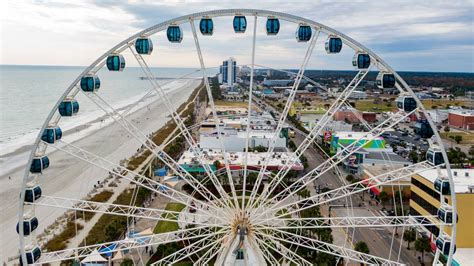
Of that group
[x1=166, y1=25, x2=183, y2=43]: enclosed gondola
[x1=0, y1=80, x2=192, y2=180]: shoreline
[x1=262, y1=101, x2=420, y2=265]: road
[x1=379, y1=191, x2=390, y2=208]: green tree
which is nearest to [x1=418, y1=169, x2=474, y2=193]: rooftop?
[x1=262, y1=101, x2=420, y2=265]: road

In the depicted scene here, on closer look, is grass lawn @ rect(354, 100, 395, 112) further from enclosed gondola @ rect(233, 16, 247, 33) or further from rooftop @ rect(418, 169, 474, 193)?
enclosed gondola @ rect(233, 16, 247, 33)

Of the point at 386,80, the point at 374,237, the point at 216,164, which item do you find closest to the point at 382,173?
the point at 374,237

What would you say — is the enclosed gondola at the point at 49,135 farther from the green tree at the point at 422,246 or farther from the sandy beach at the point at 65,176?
the green tree at the point at 422,246

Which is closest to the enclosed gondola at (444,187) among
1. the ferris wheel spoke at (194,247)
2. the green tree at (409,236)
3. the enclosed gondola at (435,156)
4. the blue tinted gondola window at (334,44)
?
the enclosed gondola at (435,156)

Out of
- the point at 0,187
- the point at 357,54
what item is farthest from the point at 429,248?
the point at 0,187

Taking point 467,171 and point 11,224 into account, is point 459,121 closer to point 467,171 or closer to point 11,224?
point 467,171

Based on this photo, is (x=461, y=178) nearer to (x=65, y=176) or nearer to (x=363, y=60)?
(x=363, y=60)
